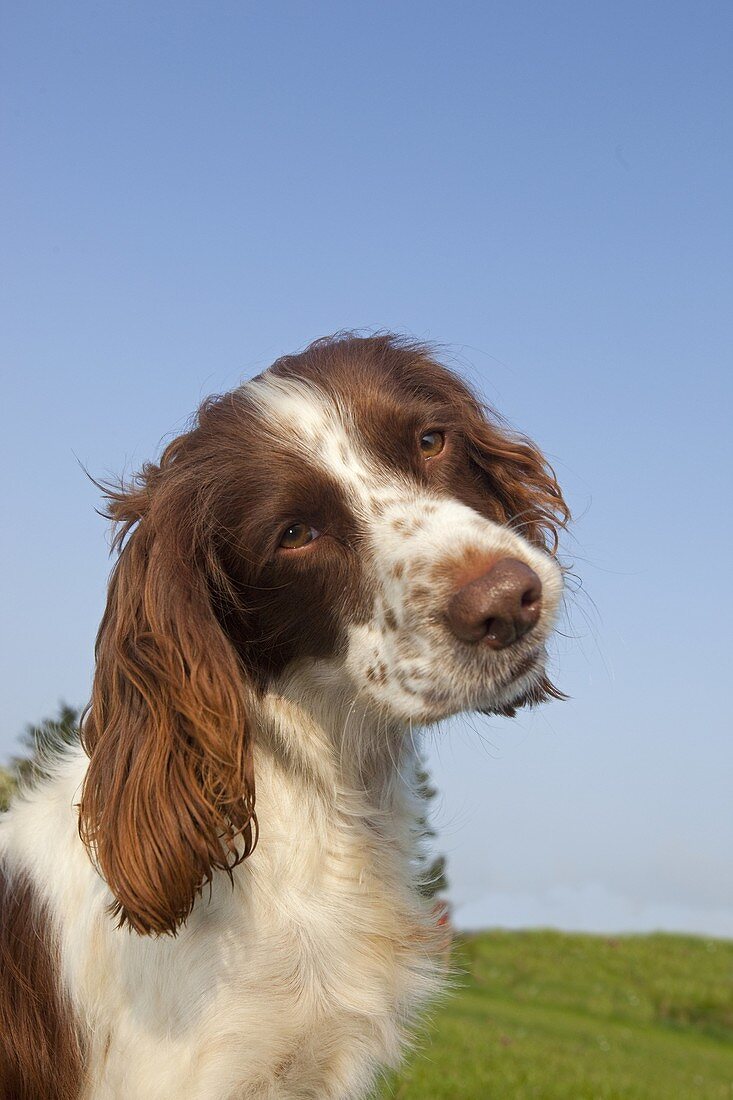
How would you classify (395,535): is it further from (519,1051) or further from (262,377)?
(519,1051)

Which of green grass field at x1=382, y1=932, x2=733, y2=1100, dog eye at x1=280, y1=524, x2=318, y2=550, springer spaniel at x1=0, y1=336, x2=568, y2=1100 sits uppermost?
dog eye at x1=280, y1=524, x2=318, y2=550

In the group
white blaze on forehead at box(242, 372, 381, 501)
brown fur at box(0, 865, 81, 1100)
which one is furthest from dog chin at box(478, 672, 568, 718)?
brown fur at box(0, 865, 81, 1100)

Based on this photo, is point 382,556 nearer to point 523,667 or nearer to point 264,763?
point 523,667

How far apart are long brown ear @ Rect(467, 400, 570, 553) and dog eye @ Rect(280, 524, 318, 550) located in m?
1.19

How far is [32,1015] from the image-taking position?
3.98 m

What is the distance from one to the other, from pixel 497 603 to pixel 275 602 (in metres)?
0.92

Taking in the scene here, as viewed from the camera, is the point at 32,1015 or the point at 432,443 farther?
the point at 432,443

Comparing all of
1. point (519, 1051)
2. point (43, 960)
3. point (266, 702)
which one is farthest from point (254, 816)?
point (519, 1051)

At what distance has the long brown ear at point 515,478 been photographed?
481cm

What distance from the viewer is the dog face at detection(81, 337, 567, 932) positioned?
3520 mm

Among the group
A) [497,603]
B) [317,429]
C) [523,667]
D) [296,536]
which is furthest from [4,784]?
[497,603]

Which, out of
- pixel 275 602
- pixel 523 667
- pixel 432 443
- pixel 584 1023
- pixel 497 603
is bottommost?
pixel 584 1023

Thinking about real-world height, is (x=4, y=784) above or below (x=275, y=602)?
below

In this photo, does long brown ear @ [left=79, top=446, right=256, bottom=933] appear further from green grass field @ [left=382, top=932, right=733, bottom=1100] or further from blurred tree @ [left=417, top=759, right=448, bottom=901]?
green grass field @ [left=382, top=932, right=733, bottom=1100]
